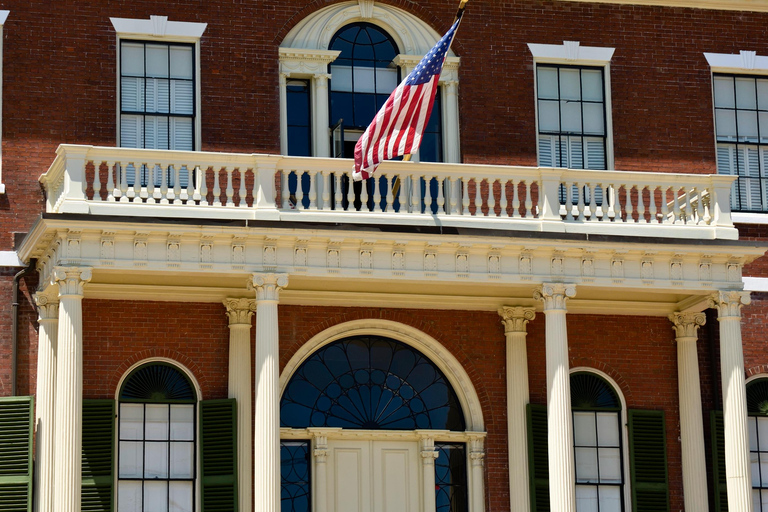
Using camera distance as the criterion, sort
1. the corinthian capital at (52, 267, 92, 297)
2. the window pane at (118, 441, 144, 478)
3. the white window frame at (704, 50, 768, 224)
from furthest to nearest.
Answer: the white window frame at (704, 50, 768, 224) < the window pane at (118, 441, 144, 478) < the corinthian capital at (52, 267, 92, 297)

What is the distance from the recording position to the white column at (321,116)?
22375 millimetres

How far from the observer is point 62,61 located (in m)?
21.7

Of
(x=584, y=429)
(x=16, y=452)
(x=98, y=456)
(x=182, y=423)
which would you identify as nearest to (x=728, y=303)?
(x=584, y=429)

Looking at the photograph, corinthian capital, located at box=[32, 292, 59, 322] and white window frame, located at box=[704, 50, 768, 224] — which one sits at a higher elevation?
white window frame, located at box=[704, 50, 768, 224]

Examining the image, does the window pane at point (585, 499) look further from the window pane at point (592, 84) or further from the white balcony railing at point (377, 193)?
the window pane at point (592, 84)

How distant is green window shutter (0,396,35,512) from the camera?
64.6 feet

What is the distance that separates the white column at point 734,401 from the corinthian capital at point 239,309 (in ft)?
20.7

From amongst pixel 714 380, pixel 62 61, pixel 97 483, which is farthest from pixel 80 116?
pixel 714 380

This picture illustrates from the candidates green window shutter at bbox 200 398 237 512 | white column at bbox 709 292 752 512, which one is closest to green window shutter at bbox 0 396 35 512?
green window shutter at bbox 200 398 237 512

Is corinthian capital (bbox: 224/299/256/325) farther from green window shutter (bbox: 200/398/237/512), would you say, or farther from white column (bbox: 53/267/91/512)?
white column (bbox: 53/267/91/512)

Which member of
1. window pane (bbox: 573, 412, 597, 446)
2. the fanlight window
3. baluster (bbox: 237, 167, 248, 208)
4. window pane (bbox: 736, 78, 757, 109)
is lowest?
window pane (bbox: 573, 412, 597, 446)

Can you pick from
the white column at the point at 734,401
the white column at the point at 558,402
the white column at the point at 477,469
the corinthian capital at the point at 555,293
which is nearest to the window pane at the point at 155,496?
the white column at the point at 477,469

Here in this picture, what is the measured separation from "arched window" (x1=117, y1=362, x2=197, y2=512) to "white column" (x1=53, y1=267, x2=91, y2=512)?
1.67m

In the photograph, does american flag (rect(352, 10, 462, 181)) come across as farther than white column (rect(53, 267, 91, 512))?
Yes
